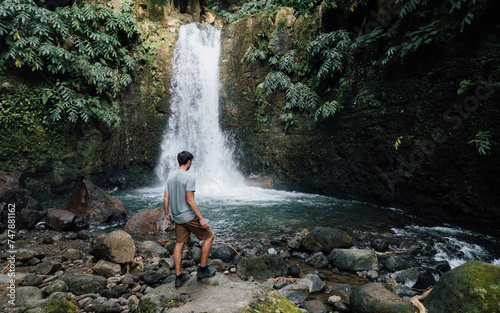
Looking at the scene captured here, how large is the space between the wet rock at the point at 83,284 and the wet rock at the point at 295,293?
247 centimetres

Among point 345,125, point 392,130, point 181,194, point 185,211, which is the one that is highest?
point 345,125

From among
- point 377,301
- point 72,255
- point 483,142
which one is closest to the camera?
point 377,301

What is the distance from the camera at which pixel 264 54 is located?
438 inches

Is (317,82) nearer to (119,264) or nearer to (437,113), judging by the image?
(437,113)

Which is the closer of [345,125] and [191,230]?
[191,230]

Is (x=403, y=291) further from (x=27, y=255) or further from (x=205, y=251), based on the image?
(x=27, y=255)

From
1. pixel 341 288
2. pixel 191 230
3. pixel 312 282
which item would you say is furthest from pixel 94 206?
pixel 341 288

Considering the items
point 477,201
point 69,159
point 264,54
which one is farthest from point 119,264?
point 264,54

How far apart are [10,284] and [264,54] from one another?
10946 mm

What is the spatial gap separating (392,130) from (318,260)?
476cm

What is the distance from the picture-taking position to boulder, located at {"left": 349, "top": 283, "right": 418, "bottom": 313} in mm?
2619

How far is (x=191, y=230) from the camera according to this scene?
3102 mm

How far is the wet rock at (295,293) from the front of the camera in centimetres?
311

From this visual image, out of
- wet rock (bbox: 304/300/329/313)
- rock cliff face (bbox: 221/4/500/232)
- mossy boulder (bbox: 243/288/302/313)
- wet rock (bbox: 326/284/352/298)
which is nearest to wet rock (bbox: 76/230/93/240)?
mossy boulder (bbox: 243/288/302/313)
